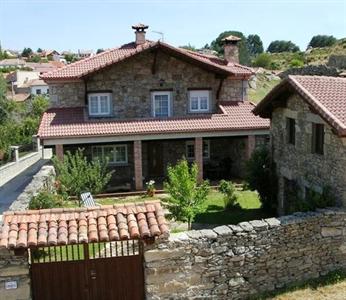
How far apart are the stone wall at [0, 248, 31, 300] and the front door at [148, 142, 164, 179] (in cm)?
1613

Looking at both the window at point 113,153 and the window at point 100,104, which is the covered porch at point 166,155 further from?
the window at point 100,104

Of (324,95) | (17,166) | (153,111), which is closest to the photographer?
(324,95)

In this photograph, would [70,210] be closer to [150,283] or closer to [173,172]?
[150,283]

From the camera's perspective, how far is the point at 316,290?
1183 cm

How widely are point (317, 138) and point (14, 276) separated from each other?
9784mm

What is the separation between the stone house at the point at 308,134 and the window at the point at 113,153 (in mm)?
9269

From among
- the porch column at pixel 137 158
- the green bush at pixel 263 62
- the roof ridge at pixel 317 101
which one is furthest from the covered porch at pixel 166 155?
the green bush at pixel 263 62

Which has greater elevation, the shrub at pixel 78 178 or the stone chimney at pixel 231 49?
the stone chimney at pixel 231 49

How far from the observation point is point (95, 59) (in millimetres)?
25422

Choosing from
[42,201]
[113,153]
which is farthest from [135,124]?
[42,201]

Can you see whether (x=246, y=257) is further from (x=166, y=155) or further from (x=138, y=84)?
(x=166, y=155)

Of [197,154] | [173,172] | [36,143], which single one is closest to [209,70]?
[197,154]

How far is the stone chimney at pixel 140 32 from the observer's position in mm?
26000

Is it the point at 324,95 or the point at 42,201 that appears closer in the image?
the point at 324,95
